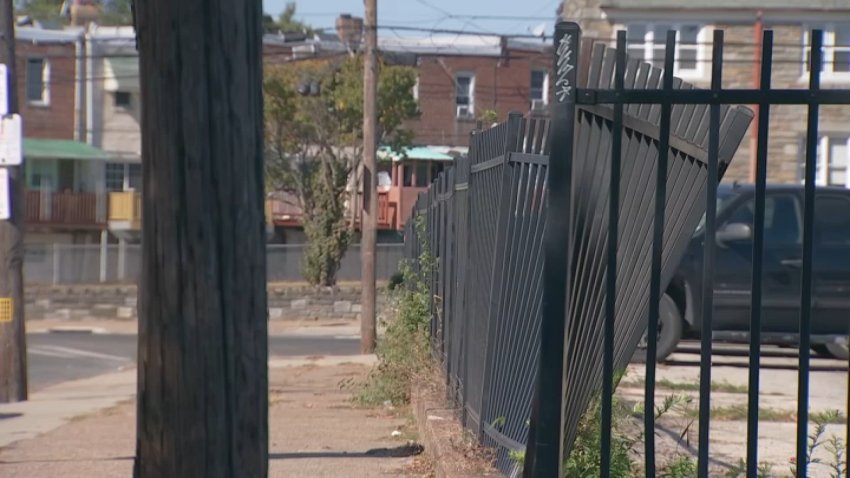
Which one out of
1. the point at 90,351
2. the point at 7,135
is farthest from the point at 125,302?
the point at 7,135

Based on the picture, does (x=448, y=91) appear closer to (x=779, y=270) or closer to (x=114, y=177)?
(x=114, y=177)

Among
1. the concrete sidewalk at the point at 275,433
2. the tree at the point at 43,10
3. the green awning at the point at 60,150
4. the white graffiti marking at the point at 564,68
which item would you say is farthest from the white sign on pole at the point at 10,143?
A: the tree at the point at 43,10

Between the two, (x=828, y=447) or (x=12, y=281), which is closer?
(x=828, y=447)

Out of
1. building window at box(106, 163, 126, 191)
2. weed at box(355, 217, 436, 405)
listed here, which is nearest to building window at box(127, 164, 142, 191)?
building window at box(106, 163, 126, 191)

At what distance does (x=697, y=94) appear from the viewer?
405cm

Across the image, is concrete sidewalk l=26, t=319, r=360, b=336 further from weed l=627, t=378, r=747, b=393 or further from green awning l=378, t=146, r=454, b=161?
weed l=627, t=378, r=747, b=393

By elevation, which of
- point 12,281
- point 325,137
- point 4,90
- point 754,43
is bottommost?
point 12,281

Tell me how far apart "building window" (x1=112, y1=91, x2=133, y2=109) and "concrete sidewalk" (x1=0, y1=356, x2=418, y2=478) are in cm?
2585

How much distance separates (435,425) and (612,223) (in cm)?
366

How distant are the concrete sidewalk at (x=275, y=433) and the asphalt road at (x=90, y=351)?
3.07 metres

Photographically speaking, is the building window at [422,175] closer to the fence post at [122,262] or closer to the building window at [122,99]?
the building window at [122,99]

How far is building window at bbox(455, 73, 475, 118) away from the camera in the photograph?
1601 inches

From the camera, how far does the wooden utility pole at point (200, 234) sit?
3189mm

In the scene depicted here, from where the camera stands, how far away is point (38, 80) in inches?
1586
